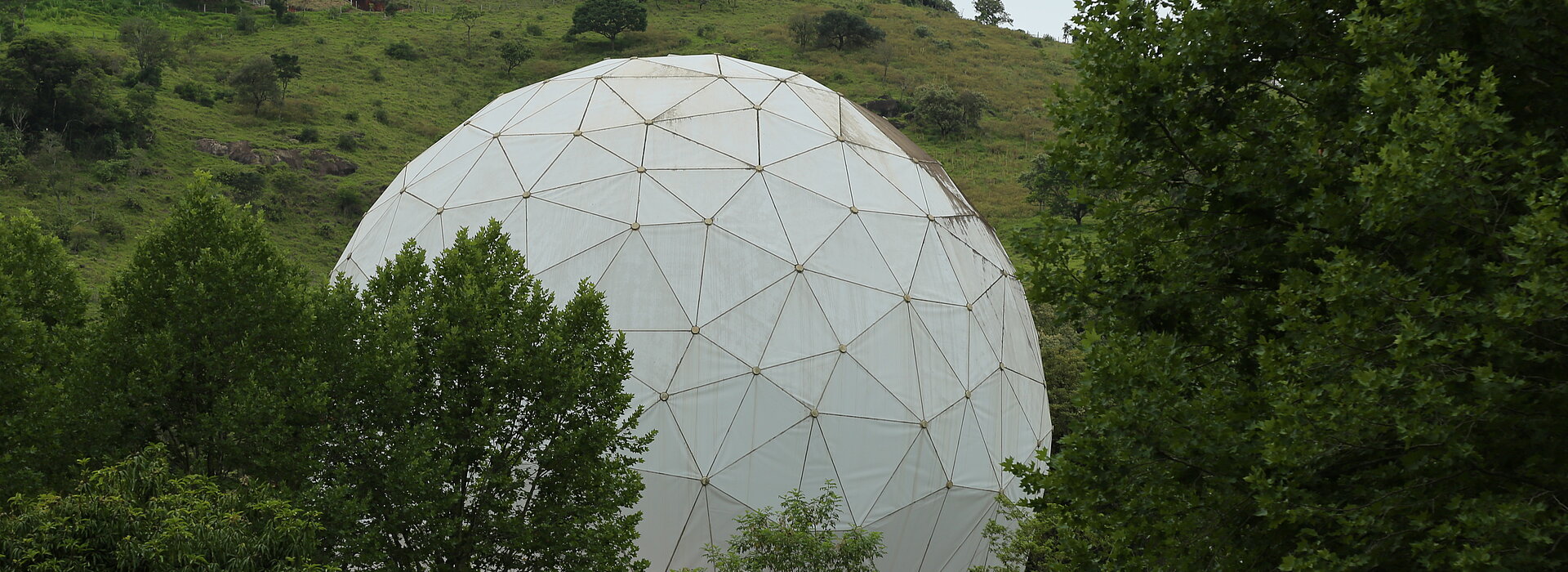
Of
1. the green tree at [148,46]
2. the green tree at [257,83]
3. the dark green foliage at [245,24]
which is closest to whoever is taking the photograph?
the green tree at [148,46]

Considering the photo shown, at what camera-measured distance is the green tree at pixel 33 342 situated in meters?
14.8

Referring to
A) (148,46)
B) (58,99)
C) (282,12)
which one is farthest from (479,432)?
(282,12)

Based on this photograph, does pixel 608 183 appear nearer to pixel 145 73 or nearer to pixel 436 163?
pixel 436 163

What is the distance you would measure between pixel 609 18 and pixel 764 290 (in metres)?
74.5

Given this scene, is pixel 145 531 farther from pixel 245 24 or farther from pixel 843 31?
pixel 245 24

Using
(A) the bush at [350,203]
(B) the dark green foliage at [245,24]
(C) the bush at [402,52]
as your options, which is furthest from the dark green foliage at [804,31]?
(B) the dark green foliage at [245,24]

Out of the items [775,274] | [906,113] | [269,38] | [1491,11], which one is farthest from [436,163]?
[269,38]

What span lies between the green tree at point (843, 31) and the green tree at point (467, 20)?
95.2ft

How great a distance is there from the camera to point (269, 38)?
3403 inches

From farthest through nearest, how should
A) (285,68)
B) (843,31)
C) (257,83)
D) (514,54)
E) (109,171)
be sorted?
(843,31) → (514,54) → (285,68) → (257,83) → (109,171)

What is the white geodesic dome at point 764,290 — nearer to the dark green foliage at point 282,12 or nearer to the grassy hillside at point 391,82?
the grassy hillside at point 391,82

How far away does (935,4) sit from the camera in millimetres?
125375

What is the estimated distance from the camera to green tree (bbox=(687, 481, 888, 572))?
16297mm

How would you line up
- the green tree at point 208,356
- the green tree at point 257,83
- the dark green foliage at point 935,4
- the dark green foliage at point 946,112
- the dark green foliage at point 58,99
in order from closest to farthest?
the green tree at point 208,356
the dark green foliage at point 58,99
the green tree at point 257,83
the dark green foliage at point 946,112
the dark green foliage at point 935,4
